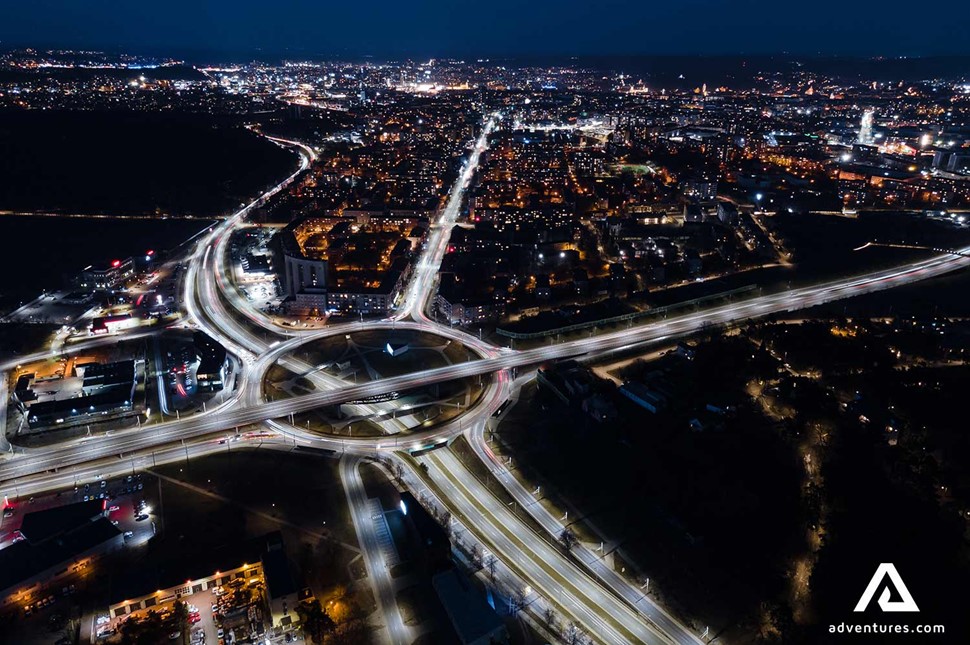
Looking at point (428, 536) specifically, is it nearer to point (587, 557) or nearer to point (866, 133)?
point (587, 557)

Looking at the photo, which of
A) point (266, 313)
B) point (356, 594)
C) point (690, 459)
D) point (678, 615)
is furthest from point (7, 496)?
point (690, 459)

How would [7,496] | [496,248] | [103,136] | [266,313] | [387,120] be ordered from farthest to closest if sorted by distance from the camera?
1. [387,120]
2. [103,136]
3. [496,248]
4. [266,313]
5. [7,496]

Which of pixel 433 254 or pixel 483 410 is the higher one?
pixel 433 254

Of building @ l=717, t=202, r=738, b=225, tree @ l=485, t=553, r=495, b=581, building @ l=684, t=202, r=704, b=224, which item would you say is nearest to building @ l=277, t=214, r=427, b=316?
tree @ l=485, t=553, r=495, b=581

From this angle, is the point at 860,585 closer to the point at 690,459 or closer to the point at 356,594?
the point at 690,459

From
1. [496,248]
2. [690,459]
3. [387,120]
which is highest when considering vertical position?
[387,120]

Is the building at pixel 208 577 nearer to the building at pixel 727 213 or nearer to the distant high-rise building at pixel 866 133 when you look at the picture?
the building at pixel 727 213

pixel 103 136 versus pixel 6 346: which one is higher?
pixel 103 136

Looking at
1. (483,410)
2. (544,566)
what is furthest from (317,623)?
(483,410)
